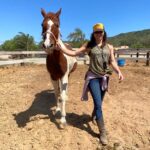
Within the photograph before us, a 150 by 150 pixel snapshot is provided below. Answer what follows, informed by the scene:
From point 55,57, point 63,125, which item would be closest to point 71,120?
point 63,125

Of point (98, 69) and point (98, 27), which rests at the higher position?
point (98, 27)

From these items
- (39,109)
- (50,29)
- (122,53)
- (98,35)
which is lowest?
(39,109)

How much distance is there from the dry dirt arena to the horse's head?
1647mm

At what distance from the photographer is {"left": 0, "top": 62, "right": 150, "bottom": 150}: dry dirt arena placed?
15.7ft

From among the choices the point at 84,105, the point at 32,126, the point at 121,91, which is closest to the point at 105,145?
the point at 32,126

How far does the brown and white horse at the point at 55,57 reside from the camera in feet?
15.1

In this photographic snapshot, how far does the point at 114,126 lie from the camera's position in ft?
A: 17.7

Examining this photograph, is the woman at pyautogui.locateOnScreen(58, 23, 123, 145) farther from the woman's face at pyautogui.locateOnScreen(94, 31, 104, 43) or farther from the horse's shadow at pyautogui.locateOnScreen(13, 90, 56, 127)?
the horse's shadow at pyautogui.locateOnScreen(13, 90, 56, 127)

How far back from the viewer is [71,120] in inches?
222

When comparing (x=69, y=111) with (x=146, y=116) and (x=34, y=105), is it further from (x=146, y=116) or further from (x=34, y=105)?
(x=146, y=116)

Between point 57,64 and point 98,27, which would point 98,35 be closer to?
point 98,27

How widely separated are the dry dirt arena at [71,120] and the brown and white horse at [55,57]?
399 mm

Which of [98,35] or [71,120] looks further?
[71,120]

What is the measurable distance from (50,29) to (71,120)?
1994mm
